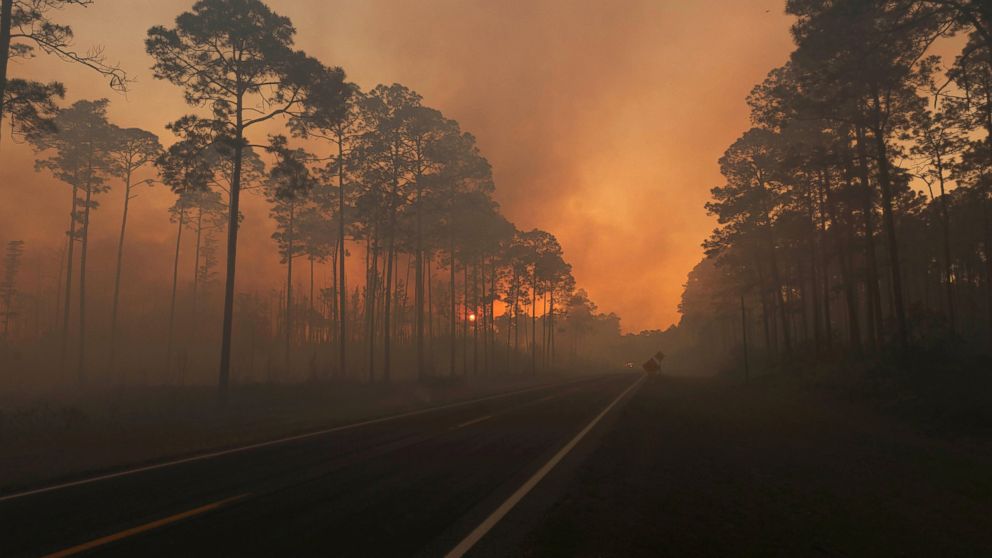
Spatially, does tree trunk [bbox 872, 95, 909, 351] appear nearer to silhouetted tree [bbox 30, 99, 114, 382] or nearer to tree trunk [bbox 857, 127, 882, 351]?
tree trunk [bbox 857, 127, 882, 351]

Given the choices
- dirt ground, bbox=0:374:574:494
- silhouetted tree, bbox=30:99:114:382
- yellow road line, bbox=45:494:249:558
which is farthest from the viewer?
silhouetted tree, bbox=30:99:114:382

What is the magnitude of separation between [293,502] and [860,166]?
2649 centimetres

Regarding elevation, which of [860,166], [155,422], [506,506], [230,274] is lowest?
[155,422]

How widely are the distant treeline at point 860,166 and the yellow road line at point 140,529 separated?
18111mm

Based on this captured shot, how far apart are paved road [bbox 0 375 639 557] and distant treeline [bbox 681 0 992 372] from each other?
15489mm

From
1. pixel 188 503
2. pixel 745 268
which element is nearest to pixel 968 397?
pixel 188 503

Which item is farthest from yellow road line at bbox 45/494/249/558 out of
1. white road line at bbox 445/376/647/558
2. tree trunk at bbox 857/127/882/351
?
tree trunk at bbox 857/127/882/351

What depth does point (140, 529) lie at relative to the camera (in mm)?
5758

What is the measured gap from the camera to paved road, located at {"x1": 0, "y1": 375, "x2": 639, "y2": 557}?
5297 mm

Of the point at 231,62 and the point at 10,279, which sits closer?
the point at 231,62

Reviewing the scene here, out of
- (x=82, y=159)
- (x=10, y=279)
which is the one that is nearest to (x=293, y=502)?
(x=82, y=159)

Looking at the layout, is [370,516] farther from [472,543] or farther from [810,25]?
[810,25]

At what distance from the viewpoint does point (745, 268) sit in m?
42.6

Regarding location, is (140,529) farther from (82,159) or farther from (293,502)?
(82,159)
